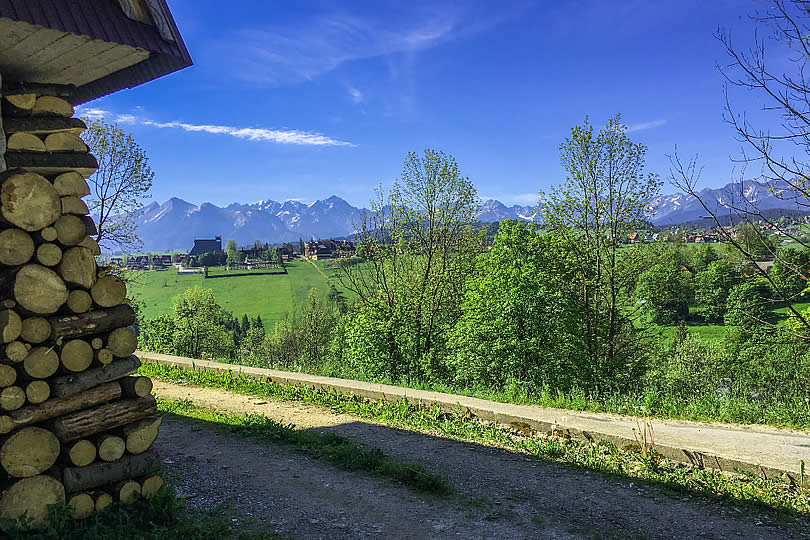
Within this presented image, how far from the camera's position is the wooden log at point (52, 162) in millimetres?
4430

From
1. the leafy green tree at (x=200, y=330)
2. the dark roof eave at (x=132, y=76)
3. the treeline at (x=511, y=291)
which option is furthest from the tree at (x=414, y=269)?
the leafy green tree at (x=200, y=330)

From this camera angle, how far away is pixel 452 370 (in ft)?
58.6

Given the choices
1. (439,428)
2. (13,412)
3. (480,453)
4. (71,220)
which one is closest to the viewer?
(13,412)

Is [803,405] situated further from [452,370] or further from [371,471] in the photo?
[452,370]

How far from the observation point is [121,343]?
4.44 metres

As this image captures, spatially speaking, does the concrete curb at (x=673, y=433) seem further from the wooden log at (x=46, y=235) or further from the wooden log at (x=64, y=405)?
the wooden log at (x=46, y=235)

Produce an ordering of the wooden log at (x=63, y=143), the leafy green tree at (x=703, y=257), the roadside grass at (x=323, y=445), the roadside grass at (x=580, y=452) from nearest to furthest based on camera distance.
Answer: the wooden log at (x=63, y=143), the roadside grass at (x=580, y=452), the roadside grass at (x=323, y=445), the leafy green tree at (x=703, y=257)

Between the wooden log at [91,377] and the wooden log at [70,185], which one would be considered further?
the wooden log at [70,185]

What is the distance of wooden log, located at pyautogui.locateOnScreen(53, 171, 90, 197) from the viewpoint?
428 centimetres

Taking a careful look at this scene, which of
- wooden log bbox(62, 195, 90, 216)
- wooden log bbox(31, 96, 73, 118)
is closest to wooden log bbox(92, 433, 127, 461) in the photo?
wooden log bbox(62, 195, 90, 216)

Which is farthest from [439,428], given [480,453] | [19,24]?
[19,24]

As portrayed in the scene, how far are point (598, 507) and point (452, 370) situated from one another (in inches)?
517

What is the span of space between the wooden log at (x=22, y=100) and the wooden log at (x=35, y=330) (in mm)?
1890

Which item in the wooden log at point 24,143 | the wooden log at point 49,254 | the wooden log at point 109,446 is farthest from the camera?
the wooden log at point 24,143
